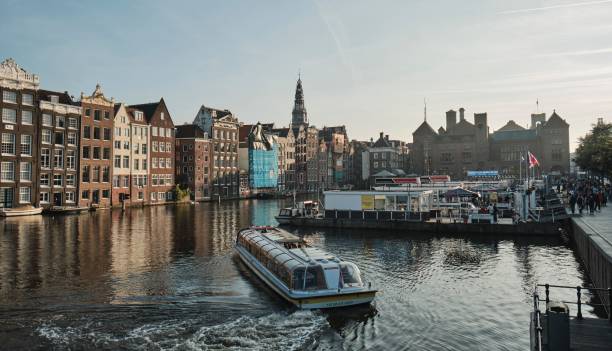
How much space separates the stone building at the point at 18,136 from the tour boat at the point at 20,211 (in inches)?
128

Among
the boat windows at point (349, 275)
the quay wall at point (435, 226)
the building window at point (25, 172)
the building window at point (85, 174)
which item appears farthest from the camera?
the building window at point (85, 174)

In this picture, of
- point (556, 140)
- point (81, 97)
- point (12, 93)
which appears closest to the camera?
point (12, 93)

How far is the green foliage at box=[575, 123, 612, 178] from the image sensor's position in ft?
184

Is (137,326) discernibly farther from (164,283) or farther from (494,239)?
(494,239)

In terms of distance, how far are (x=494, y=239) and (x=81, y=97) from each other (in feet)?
232

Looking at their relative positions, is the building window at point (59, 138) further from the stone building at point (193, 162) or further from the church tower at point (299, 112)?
the church tower at point (299, 112)

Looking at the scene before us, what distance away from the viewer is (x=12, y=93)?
240 feet

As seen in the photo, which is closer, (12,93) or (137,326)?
(137,326)

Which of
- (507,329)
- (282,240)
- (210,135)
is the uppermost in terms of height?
(210,135)

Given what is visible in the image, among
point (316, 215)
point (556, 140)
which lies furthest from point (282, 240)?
point (556, 140)

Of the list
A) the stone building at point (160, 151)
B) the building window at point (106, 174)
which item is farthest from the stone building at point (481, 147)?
the building window at point (106, 174)

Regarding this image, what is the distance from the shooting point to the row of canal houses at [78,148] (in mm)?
72812

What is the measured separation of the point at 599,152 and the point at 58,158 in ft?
262

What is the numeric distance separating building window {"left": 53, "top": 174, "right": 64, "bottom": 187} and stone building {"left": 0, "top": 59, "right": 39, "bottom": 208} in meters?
3.18
